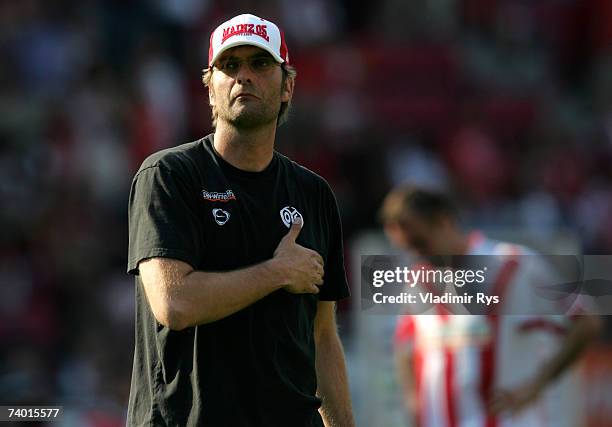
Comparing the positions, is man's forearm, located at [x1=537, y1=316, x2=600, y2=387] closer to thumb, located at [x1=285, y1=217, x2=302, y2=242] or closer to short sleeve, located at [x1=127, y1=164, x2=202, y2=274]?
thumb, located at [x1=285, y1=217, x2=302, y2=242]

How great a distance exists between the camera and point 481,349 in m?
7.26

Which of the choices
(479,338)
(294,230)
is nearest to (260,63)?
(294,230)

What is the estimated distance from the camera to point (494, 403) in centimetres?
719

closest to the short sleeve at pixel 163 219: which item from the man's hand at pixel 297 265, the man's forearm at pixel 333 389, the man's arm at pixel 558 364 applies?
the man's hand at pixel 297 265

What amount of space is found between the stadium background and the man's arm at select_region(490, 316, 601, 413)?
55.8 inches

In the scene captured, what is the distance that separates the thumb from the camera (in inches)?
174

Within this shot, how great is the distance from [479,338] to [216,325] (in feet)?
10.8

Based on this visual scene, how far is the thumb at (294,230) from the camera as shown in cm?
441

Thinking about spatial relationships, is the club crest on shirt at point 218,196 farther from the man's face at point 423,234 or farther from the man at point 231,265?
the man's face at point 423,234

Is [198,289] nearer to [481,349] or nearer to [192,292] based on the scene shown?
[192,292]

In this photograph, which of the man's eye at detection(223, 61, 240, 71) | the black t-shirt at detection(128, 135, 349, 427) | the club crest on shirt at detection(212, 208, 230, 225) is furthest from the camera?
the man's eye at detection(223, 61, 240, 71)

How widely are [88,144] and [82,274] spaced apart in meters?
1.34

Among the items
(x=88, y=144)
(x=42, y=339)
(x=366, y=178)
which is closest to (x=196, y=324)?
(x=42, y=339)

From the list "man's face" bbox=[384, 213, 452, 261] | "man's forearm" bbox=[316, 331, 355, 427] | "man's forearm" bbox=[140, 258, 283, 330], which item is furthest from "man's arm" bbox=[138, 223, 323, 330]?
"man's face" bbox=[384, 213, 452, 261]
